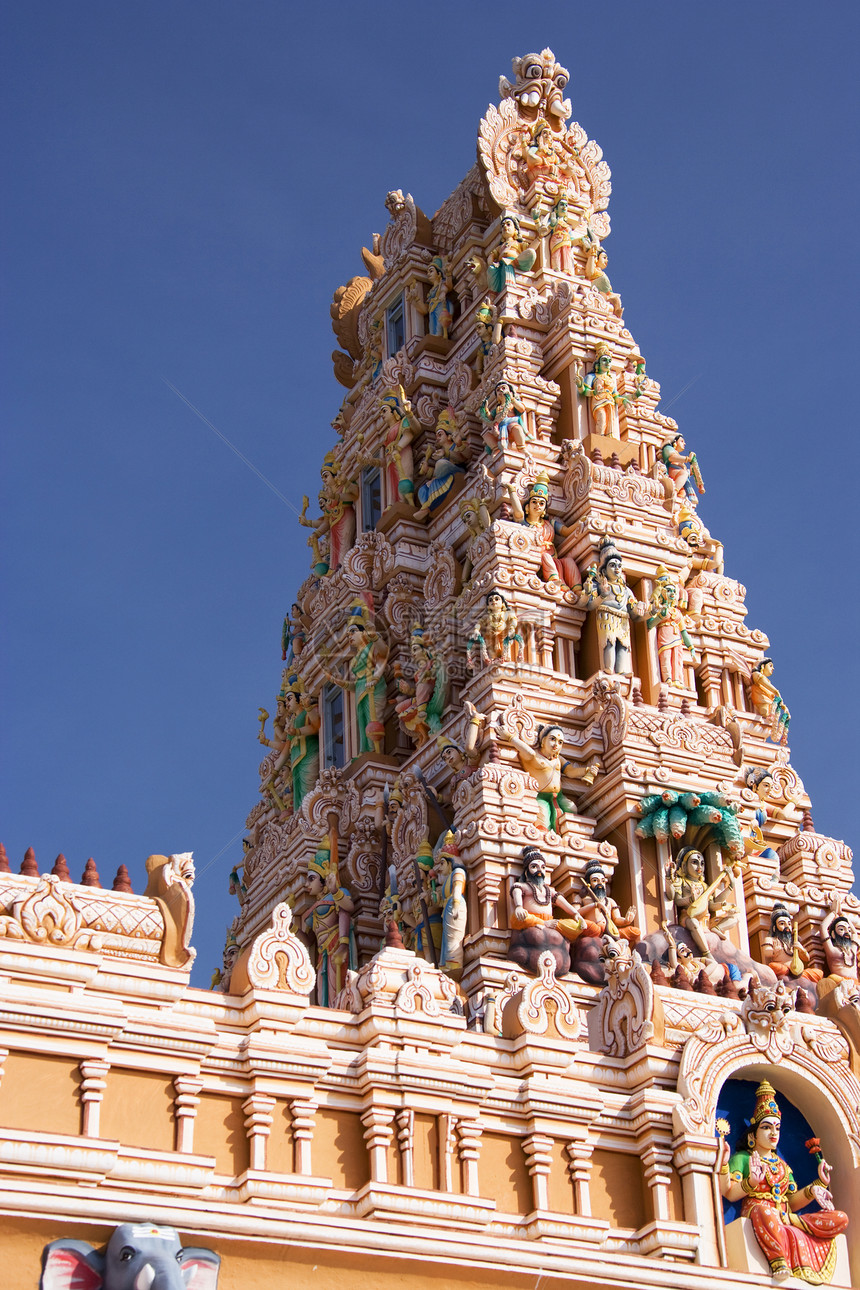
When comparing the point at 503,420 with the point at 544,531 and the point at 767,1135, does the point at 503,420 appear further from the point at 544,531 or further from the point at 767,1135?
the point at 767,1135

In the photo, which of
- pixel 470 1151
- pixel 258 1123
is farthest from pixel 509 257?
pixel 258 1123

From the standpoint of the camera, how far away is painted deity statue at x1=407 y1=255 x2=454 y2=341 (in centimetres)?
3544

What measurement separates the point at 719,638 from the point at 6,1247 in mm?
17582

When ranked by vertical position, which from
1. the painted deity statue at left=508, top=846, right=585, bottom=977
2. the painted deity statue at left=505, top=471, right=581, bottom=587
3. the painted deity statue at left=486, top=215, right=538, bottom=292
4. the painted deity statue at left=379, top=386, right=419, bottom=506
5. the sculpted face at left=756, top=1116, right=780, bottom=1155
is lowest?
the sculpted face at left=756, top=1116, right=780, bottom=1155

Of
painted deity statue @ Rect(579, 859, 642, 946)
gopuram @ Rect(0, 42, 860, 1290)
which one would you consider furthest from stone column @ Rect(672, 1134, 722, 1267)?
painted deity statue @ Rect(579, 859, 642, 946)

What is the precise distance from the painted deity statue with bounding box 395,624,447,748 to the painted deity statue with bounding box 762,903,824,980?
5636 millimetres

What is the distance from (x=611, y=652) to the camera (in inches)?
1161

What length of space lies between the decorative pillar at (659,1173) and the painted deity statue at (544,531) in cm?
1047

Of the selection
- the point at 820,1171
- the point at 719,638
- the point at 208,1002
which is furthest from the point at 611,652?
the point at 208,1002

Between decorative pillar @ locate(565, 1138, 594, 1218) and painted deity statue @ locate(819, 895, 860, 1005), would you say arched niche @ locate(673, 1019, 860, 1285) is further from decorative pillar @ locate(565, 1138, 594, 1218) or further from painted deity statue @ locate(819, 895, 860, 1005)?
painted deity statue @ locate(819, 895, 860, 1005)

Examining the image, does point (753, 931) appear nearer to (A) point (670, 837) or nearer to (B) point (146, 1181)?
(A) point (670, 837)

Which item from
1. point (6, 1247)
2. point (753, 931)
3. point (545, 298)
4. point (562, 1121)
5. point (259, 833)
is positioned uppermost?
point (545, 298)

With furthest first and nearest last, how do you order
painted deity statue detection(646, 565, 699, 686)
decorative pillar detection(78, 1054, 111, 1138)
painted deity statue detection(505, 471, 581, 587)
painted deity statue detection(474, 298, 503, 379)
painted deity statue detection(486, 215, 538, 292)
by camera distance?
painted deity statue detection(486, 215, 538, 292)
painted deity statue detection(474, 298, 503, 379)
painted deity statue detection(505, 471, 581, 587)
painted deity statue detection(646, 565, 699, 686)
decorative pillar detection(78, 1054, 111, 1138)

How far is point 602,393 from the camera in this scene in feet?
106
